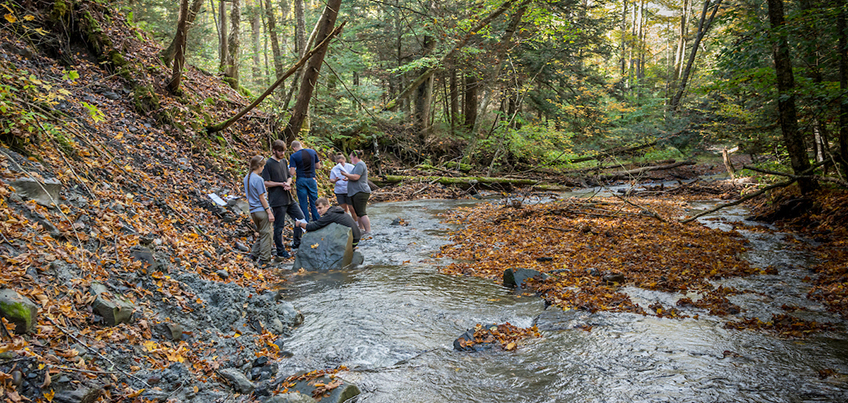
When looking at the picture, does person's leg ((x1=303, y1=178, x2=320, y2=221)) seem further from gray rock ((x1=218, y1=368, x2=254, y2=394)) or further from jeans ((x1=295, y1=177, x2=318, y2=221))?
gray rock ((x1=218, y1=368, x2=254, y2=394))

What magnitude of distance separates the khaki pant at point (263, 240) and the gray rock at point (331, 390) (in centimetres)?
424

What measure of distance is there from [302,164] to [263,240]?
2199 millimetres

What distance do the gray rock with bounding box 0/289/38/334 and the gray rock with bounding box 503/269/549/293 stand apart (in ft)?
18.0

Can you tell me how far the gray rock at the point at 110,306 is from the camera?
3660mm

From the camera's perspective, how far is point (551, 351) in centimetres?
461

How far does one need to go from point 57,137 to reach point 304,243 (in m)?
3.83

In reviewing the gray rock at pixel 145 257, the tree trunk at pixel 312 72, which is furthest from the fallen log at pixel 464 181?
the gray rock at pixel 145 257

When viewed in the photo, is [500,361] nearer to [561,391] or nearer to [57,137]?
[561,391]

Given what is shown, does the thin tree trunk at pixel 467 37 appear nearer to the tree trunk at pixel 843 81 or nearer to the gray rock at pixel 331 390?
the tree trunk at pixel 843 81

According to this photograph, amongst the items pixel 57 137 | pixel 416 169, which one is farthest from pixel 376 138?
pixel 57 137

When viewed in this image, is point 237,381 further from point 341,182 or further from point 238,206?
point 341,182

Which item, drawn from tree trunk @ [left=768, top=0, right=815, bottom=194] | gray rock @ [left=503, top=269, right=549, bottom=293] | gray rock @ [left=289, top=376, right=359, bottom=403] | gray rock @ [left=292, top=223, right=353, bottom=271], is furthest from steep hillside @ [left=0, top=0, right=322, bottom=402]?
tree trunk @ [left=768, top=0, right=815, bottom=194]

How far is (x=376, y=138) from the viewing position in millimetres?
19875

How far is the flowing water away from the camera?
3.83 metres
